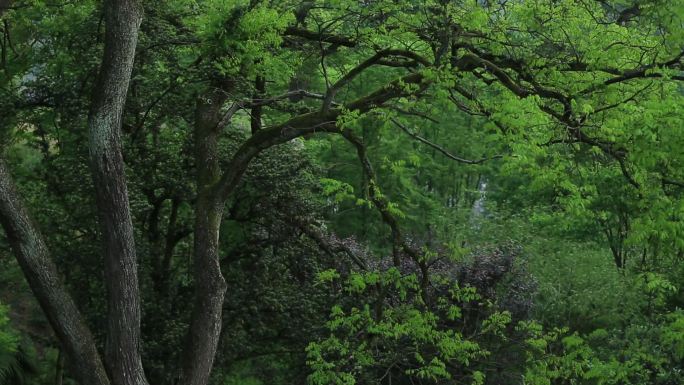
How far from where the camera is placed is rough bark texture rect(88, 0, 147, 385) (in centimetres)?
765

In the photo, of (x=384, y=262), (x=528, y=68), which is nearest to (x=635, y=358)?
(x=384, y=262)

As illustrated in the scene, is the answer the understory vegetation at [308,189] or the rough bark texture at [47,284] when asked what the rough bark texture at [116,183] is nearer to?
the understory vegetation at [308,189]

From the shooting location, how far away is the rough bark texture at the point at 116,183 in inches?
301

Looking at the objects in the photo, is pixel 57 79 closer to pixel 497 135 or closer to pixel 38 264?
pixel 38 264

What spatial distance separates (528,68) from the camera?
8.50 m

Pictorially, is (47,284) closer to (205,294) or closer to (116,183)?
(116,183)

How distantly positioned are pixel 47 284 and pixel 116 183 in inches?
43.0

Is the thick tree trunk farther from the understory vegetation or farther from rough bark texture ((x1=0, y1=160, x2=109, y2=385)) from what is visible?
rough bark texture ((x1=0, y1=160, x2=109, y2=385))

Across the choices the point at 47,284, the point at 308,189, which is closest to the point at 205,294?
the point at 47,284

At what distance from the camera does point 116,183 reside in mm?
7684

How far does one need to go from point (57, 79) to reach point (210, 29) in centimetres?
350

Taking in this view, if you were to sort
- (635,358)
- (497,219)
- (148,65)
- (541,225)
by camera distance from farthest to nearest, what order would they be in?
(541,225), (497,219), (635,358), (148,65)

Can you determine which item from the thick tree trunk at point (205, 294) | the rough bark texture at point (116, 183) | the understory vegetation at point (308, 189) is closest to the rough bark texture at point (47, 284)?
the understory vegetation at point (308, 189)

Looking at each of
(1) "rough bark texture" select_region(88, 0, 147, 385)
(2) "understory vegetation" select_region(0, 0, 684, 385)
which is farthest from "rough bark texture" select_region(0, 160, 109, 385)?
(1) "rough bark texture" select_region(88, 0, 147, 385)
